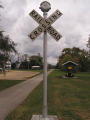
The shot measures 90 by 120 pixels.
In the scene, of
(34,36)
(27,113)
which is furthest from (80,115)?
(34,36)

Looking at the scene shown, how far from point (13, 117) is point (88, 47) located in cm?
3260

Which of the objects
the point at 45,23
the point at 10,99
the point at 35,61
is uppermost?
the point at 35,61

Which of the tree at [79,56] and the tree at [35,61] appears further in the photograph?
the tree at [35,61]

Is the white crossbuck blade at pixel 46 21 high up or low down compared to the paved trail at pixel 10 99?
up

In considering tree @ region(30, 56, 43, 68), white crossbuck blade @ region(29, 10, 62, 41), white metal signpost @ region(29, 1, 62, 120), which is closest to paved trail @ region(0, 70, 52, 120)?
white metal signpost @ region(29, 1, 62, 120)

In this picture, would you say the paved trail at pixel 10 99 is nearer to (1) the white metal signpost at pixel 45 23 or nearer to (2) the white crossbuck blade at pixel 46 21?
(1) the white metal signpost at pixel 45 23

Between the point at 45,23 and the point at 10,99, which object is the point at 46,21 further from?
the point at 10,99

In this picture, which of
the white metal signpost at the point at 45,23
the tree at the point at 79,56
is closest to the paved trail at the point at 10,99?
the white metal signpost at the point at 45,23

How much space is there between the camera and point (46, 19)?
530 cm

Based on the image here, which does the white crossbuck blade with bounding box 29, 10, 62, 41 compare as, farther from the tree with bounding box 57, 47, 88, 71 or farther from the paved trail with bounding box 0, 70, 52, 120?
the tree with bounding box 57, 47, 88, 71

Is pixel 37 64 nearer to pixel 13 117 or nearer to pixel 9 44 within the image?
pixel 9 44

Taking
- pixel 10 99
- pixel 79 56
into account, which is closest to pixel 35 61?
pixel 79 56

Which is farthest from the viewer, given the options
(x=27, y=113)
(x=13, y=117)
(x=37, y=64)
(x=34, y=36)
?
(x=37, y=64)

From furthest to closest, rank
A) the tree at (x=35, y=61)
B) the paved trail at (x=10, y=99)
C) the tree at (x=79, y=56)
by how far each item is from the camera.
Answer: the tree at (x=35, y=61) < the tree at (x=79, y=56) < the paved trail at (x=10, y=99)
